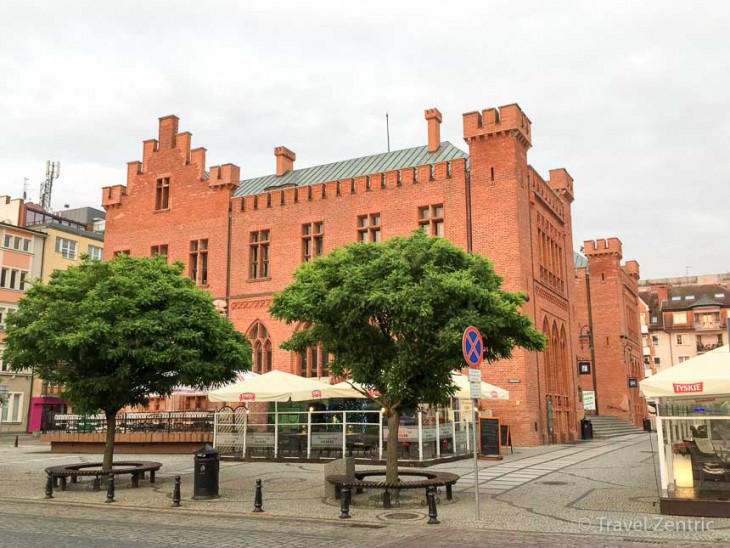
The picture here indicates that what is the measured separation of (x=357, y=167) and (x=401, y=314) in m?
24.9

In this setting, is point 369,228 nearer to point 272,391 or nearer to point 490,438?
point 272,391

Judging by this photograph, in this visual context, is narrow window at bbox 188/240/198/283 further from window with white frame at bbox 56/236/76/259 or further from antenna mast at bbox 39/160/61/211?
antenna mast at bbox 39/160/61/211

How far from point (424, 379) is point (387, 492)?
7.42 feet

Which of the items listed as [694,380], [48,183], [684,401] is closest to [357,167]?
[684,401]

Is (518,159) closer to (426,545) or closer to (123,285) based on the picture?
(123,285)

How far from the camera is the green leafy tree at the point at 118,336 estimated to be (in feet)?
49.3

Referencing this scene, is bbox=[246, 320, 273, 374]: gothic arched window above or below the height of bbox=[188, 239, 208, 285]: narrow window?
below

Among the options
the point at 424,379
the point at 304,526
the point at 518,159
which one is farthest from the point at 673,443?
the point at 518,159

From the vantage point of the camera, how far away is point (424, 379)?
13.4m

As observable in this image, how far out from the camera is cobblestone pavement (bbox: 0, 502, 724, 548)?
29.6ft

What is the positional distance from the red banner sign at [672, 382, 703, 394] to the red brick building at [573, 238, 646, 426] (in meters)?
35.5

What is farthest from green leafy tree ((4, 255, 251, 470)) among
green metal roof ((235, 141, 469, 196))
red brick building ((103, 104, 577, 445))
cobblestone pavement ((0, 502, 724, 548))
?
green metal roof ((235, 141, 469, 196))

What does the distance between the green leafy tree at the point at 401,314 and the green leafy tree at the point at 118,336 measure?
2.94 m

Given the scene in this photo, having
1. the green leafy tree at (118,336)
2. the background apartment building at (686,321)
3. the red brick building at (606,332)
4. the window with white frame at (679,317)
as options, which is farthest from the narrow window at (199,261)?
the window with white frame at (679,317)
